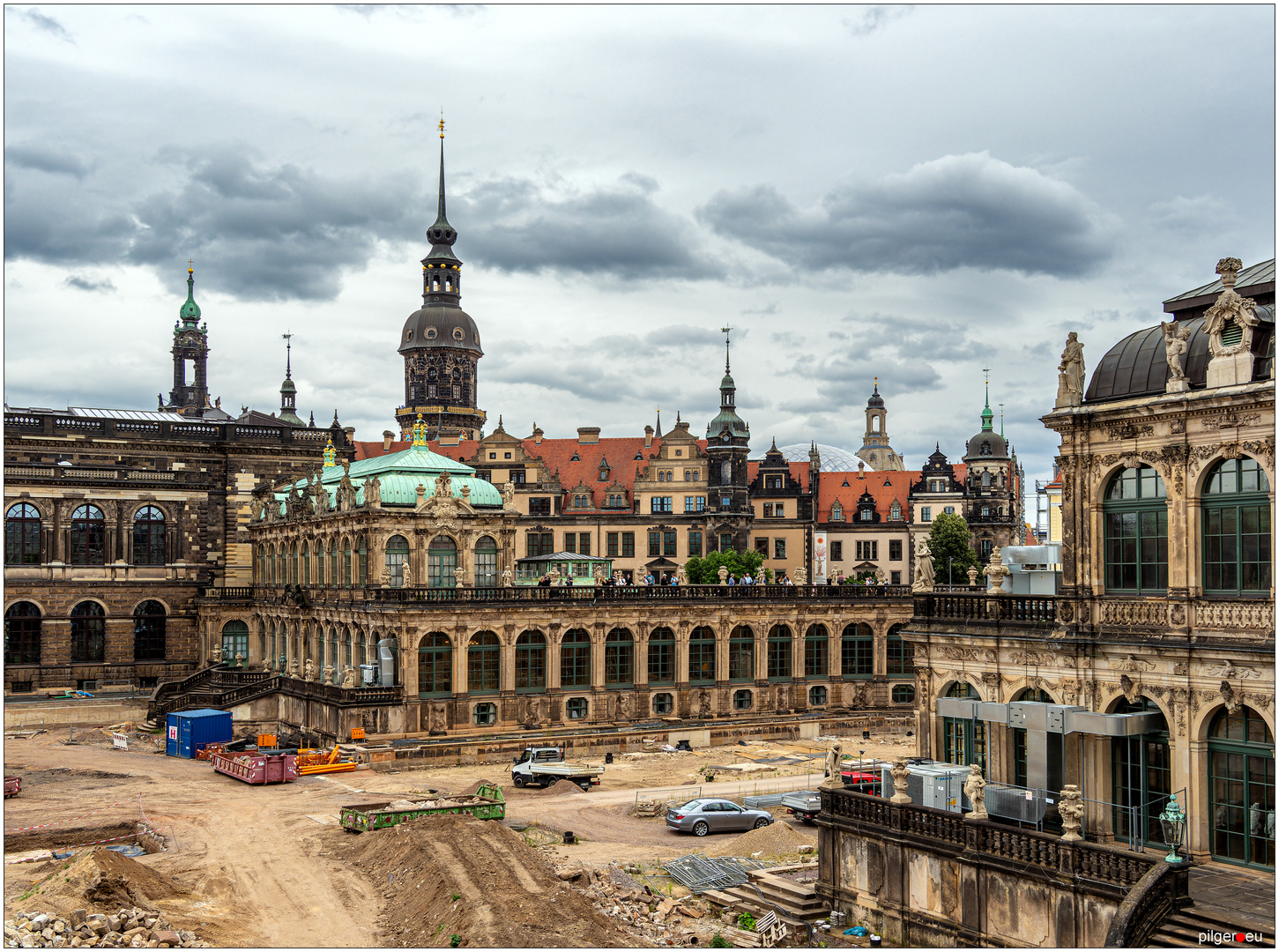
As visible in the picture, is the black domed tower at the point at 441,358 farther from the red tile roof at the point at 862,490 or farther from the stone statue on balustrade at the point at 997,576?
the stone statue on balustrade at the point at 997,576

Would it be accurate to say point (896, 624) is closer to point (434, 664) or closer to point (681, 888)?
point (434, 664)

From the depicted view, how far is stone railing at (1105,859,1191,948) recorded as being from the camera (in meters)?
24.0

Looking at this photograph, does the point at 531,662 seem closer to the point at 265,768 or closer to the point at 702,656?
the point at 702,656

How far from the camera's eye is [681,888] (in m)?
36.2

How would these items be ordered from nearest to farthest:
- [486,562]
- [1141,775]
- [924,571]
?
[1141,775], [924,571], [486,562]

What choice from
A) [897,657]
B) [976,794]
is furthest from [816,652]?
[976,794]

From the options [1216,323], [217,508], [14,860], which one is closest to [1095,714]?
[1216,323]

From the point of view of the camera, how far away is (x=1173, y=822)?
27281 millimetres

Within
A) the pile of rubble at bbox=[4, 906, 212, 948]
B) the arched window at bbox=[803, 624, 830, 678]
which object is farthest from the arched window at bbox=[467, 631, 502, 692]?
the pile of rubble at bbox=[4, 906, 212, 948]

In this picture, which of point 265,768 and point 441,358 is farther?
point 441,358

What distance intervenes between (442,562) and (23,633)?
31081mm

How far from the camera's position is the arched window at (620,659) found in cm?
6750

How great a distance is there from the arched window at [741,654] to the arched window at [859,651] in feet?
17.9

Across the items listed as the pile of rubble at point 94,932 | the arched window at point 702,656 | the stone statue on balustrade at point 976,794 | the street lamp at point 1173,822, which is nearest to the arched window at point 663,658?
the arched window at point 702,656
